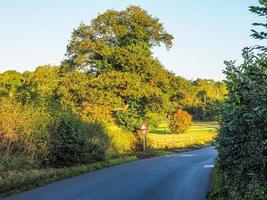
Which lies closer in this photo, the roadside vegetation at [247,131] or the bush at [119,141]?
the roadside vegetation at [247,131]

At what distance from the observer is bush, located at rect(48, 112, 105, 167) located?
26.0 meters

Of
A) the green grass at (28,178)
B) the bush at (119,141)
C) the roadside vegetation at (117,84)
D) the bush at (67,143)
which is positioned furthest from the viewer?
the roadside vegetation at (117,84)

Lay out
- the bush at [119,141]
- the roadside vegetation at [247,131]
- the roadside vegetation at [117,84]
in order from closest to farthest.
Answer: the roadside vegetation at [247,131]
the bush at [119,141]
the roadside vegetation at [117,84]

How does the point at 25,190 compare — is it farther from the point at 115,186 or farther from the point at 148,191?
the point at 148,191

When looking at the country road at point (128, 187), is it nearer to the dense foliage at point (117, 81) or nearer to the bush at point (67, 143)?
the bush at point (67, 143)

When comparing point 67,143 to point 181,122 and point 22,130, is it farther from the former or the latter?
point 181,122

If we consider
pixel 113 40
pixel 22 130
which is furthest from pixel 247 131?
pixel 113 40

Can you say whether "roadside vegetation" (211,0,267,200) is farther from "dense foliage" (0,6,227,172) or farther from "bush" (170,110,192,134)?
"bush" (170,110,192,134)

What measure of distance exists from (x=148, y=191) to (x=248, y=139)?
30.4 feet

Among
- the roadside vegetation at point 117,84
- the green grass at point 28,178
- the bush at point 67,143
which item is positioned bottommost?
the green grass at point 28,178

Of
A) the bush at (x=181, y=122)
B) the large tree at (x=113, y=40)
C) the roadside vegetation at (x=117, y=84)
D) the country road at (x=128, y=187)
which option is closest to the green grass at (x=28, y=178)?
the country road at (x=128, y=187)

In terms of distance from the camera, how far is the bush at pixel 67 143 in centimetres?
2603

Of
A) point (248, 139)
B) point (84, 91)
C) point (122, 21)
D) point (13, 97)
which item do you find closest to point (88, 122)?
point (84, 91)

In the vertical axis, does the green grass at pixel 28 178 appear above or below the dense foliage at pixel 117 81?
below
